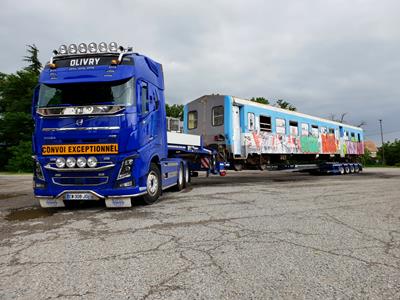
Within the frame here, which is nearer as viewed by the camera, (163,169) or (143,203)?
(143,203)

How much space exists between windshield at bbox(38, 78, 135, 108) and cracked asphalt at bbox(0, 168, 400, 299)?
2336 mm

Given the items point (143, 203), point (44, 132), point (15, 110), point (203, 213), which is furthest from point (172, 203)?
point (15, 110)

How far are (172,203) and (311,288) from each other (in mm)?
5249

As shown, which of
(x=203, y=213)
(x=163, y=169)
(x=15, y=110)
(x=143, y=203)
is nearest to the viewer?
(x=203, y=213)

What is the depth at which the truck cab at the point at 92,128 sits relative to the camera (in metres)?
6.63

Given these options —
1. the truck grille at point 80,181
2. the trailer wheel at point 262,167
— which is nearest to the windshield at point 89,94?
the truck grille at point 80,181

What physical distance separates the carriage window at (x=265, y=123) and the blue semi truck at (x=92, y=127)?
26.2ft

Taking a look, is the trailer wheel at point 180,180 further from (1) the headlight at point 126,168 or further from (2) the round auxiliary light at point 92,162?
(2) the round auxiliary light at point 92,162

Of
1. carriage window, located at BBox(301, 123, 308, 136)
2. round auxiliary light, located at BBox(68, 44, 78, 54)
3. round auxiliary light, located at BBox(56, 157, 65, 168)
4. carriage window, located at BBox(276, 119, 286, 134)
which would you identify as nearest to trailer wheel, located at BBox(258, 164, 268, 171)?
carriage window, located at BBox(276, 119, 286, 134)

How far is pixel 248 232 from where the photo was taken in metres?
4.88

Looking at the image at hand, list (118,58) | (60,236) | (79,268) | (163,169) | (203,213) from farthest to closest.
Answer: (163,169), (118,58), (203,213), (60,236), (79,268)

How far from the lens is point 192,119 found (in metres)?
14.9

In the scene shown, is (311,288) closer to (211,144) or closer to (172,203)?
(172,203)

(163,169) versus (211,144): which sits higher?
(211,144)
